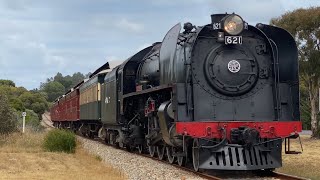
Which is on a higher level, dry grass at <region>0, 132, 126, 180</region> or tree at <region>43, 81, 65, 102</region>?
tree at <region>43, 81, 65, 102</region>

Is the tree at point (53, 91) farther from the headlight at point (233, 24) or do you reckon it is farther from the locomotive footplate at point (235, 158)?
the locomotive footplate at point (235, 158)

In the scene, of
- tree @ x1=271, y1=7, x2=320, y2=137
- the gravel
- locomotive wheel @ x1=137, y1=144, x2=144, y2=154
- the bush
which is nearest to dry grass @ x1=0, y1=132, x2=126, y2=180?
the gravel

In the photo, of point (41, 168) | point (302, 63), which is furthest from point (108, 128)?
point (302, 63)

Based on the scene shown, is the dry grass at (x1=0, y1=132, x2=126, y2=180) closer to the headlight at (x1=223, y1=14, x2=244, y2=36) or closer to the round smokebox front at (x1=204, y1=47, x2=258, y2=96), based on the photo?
the round smokebox front at (x1=204, y1=47, x2=258, y2=96)

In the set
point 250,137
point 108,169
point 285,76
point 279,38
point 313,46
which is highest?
point 313,46

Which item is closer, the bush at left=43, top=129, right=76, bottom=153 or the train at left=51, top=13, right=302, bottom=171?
the train at left=51, top=13, right=302, bottom=171

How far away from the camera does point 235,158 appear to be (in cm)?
1069

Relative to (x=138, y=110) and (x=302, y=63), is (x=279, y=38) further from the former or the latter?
(x=302, y=63)

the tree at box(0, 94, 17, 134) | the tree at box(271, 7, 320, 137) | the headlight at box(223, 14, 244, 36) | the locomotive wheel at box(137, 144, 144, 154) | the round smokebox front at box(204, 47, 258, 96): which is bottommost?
the locomotive wheel at box(137, 144, 144, 154)

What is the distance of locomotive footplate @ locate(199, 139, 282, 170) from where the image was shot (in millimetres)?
10658

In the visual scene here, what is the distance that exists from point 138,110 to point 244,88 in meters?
5.95

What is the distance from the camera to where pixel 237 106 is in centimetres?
1161

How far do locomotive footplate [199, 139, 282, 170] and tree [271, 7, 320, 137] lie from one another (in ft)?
68.5

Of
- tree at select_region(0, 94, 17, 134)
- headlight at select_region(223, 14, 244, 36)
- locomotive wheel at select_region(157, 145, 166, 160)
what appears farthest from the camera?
tree at select_region(0, 94, 17, 134)
